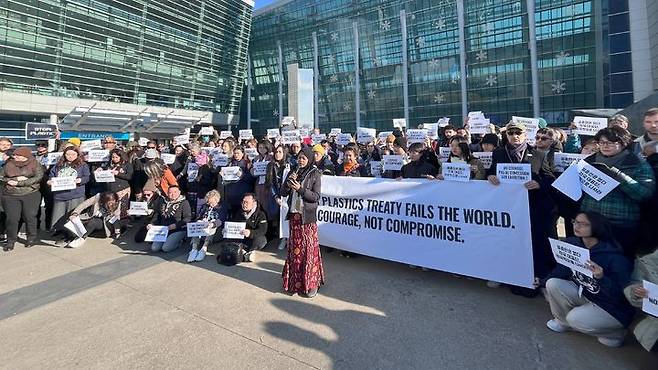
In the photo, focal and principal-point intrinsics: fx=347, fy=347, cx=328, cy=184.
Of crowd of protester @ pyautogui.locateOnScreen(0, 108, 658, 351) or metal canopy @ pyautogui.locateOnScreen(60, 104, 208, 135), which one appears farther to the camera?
metal canopy @ pyautogui.locateOnScreen(60, 104, 208, 135)

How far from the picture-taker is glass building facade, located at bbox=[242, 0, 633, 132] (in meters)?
35.7

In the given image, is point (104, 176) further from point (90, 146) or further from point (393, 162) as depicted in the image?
point (393, 162)

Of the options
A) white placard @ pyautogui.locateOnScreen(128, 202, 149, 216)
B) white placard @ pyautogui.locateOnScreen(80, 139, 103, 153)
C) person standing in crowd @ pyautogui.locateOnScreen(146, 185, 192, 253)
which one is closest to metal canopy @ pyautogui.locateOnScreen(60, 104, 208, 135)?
white placard @ pyautogui.locateOnScreen(80, 139, 103, 153)

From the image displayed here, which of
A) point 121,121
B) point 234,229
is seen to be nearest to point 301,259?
point 234,229

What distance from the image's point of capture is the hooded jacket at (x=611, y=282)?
2805 millimetres

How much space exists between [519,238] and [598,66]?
137 ft

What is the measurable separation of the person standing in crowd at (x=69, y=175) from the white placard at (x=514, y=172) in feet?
24.1

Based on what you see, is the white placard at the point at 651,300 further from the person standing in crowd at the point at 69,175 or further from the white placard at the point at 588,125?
the person standing in crowd at the point at 69,175

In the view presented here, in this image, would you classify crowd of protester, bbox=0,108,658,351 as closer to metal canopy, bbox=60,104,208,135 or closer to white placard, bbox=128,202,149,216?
white placard, bbox=128,202,149,216

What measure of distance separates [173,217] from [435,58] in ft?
147

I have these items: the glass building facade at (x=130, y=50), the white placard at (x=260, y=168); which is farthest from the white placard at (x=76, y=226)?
the glass building facade at (x=130, y=50)

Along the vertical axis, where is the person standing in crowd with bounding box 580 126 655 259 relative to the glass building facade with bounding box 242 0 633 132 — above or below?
below

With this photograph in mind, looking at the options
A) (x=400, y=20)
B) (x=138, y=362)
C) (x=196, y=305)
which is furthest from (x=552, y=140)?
(x=400, y=20)

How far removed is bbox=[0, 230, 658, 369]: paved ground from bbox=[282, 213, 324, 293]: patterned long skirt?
0.54ft
